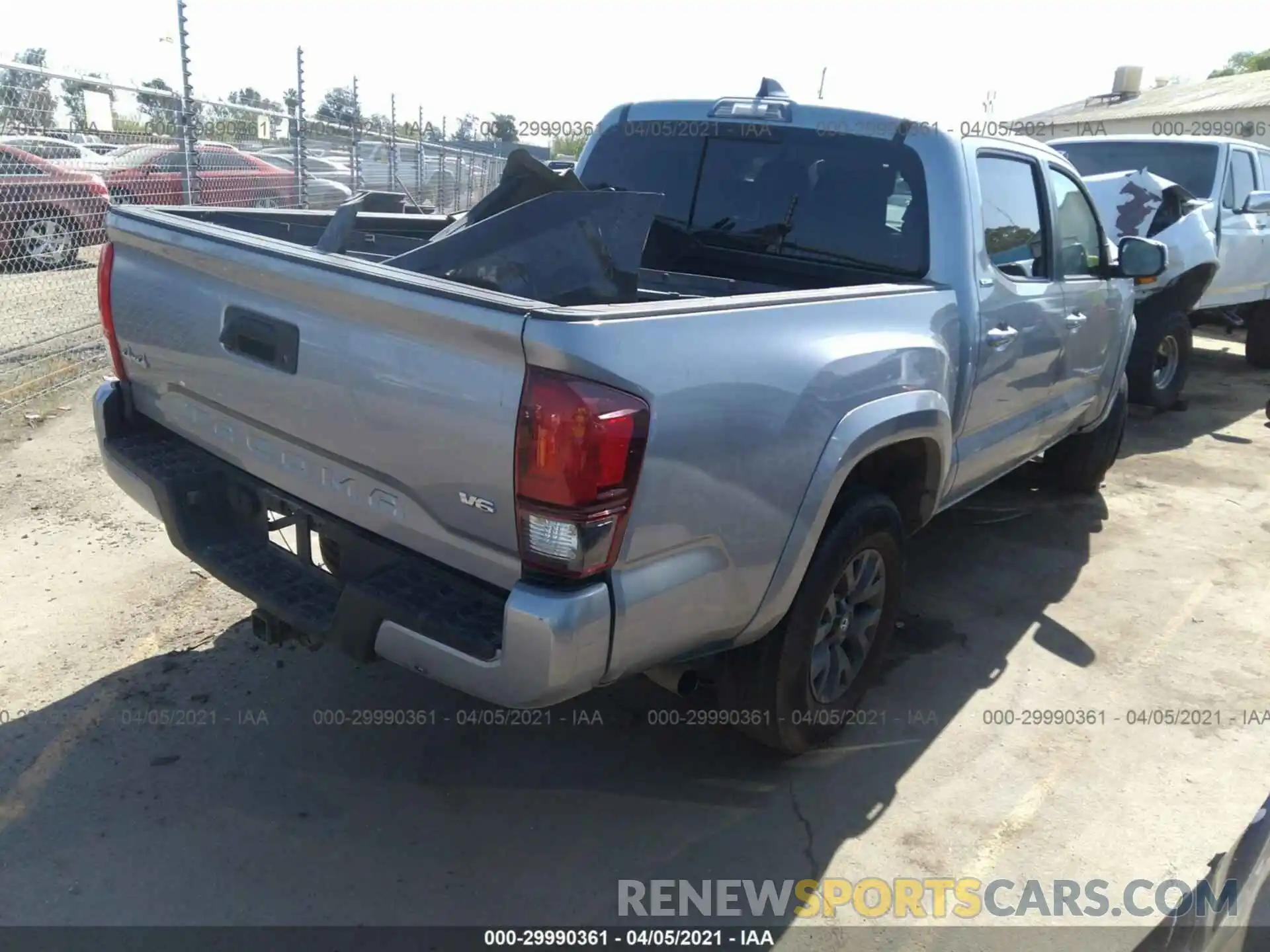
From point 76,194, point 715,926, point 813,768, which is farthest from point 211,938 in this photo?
point 76,194

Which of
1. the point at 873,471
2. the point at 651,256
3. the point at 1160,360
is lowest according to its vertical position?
the point at 1160,360

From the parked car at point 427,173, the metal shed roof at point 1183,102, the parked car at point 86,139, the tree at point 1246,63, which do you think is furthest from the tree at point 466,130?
the tree at point 1246,63

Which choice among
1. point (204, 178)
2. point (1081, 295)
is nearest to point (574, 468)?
point (1081, 295)

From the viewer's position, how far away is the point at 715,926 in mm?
2619

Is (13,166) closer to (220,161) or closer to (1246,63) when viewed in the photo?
(220,161)

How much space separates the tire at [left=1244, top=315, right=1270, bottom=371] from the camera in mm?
10219

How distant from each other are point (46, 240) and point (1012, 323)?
8.17 meters

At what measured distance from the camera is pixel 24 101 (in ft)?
23.3

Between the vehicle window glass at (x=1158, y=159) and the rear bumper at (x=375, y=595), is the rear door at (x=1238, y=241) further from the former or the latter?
the rear bumper at (x=375, y=595)

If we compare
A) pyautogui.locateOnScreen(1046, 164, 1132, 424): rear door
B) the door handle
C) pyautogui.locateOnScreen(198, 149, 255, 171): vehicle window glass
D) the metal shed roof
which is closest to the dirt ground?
pyautogui.locateOnScreen(1046, 164, 1132, 424): rear door

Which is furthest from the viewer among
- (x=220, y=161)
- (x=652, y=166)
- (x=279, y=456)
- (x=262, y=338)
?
(x=220, y=161)

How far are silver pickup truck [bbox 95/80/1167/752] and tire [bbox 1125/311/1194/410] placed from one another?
159 inches

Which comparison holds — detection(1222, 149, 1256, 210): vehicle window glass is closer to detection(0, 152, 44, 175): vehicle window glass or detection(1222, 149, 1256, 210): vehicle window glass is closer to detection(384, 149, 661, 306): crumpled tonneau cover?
detection(384, 149, 661, 306): crumpled tonneau cover

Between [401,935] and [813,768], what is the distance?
55.8 inches
